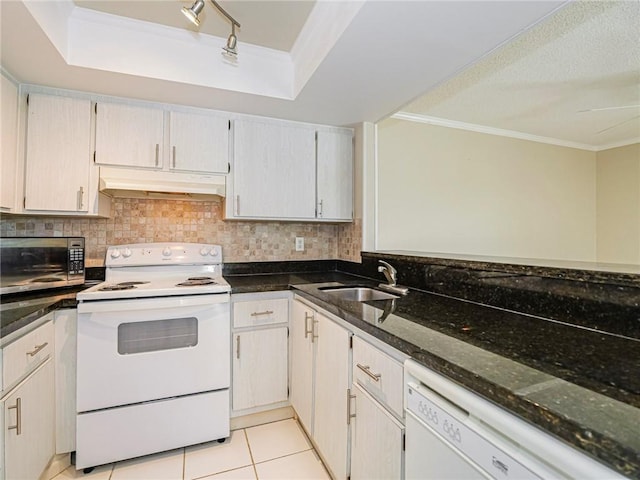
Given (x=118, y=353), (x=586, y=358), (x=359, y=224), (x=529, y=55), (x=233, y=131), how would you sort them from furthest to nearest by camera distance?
(x=359, y=224) → (x=233, y=131) → (x=529, y=55) → (x=118, y=353) → (x=586, y=358)

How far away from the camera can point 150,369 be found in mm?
1664

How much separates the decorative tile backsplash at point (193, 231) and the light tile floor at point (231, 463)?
1.21 metres

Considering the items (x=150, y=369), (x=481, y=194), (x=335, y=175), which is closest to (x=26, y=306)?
(x=150, y=369)

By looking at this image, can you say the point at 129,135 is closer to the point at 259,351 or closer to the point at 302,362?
the point at 259,351

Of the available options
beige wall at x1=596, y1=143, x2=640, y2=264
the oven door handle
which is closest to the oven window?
the oven door handle

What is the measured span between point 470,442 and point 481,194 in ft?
9.32

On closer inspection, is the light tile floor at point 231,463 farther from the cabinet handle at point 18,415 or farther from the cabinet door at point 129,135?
the cabinet door at point 129,135

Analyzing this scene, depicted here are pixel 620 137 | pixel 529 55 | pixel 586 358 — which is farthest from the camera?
pixel 620 137

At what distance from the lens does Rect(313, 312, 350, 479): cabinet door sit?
1.33 metres

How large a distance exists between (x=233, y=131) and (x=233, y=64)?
456 millimetres

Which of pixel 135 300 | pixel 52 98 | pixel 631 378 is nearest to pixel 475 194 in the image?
pixel 631 378

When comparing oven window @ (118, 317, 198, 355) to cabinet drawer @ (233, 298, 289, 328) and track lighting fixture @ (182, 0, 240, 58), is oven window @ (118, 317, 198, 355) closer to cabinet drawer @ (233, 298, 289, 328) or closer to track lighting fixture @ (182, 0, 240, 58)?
cabinet drawer @ (233, 298, 289, 328)

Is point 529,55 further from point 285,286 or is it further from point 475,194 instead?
point 285,286

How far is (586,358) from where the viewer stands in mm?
791
